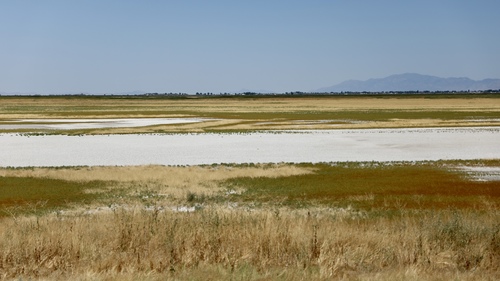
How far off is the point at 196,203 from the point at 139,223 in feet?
28.5

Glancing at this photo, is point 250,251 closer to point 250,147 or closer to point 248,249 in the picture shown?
point 248,249

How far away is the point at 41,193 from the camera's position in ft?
73.9

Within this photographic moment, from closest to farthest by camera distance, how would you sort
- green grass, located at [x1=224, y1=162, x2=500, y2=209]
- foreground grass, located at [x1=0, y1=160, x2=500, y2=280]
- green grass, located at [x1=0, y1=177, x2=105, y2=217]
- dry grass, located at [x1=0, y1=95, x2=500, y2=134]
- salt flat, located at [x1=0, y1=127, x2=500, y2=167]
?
foreground grass, located at [x1=0, y1=160, x2=500, y2=280], green grass, located at [x1=0, y1=177, x2=105, y2=217], green grass, located at [x1=224, y1=162, x2=500, y2=209], salt flat, located at [x1=0, y1=127, x2=500, y2=167], dry grass, located at [x1=0, y1=95, x2=500, y2=134]

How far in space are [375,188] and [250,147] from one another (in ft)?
58.5

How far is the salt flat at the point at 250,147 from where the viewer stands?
111 feet

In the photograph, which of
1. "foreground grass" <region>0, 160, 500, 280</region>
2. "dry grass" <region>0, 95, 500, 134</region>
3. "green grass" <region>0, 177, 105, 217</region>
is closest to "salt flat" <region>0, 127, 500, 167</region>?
"green grass" <region>0, 177, 105, 217</region>

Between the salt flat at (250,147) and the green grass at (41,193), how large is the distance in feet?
21.7

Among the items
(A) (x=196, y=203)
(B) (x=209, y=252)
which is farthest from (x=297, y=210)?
(B) (x=209, y=252)

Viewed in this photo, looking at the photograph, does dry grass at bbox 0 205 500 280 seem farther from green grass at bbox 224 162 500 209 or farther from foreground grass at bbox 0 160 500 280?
green grass at bbox 224 162 500 209

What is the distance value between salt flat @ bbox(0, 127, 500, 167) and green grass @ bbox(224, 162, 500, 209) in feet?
18.9

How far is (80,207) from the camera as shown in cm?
1983

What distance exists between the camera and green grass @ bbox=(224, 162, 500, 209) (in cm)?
2031

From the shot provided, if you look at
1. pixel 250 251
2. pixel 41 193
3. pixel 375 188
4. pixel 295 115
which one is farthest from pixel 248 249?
pixel 295 115

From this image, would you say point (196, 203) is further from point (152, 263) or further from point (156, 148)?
point (156, 148)
